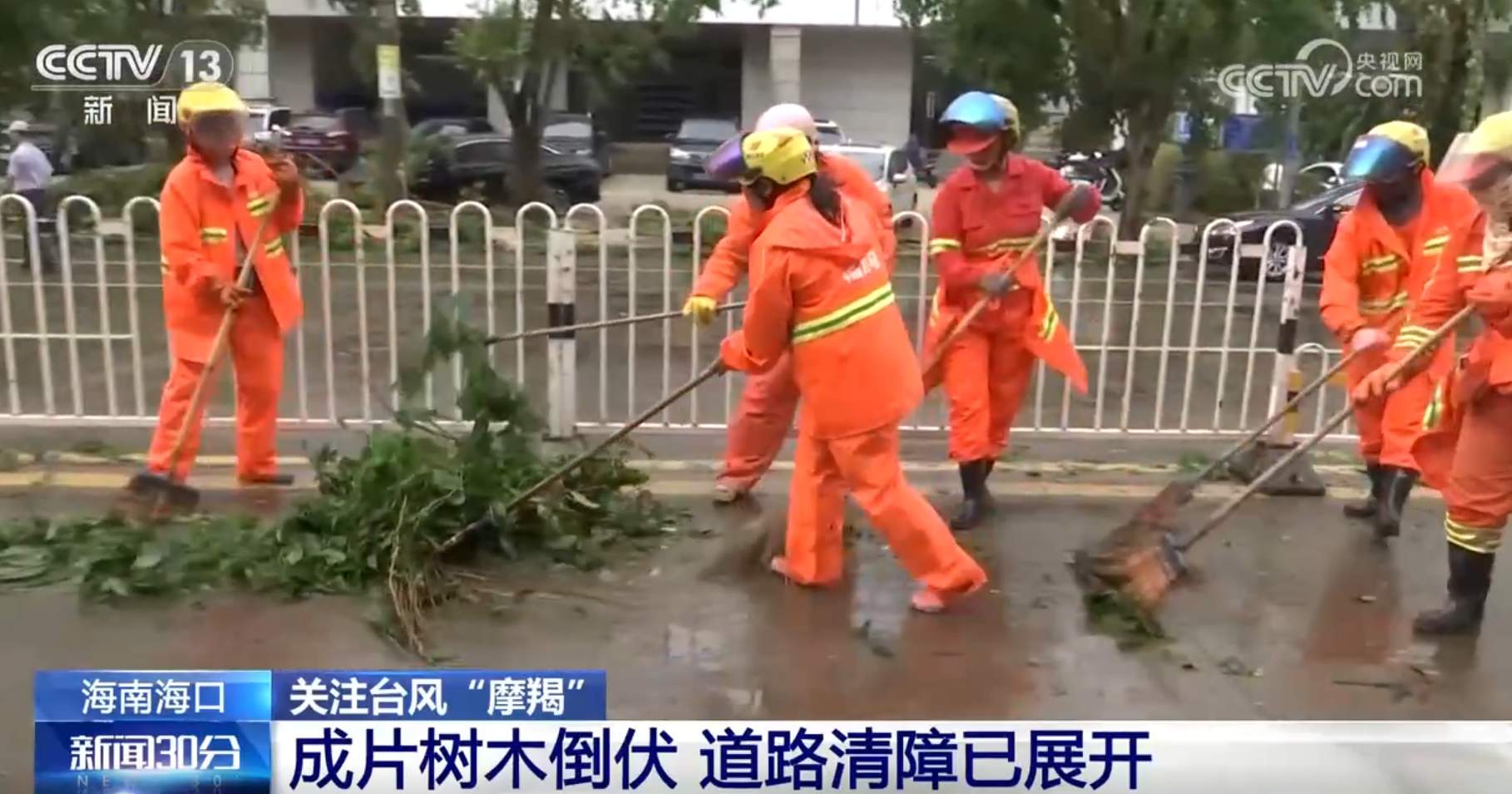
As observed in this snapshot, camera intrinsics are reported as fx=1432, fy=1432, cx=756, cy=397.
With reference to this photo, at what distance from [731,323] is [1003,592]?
2.81m

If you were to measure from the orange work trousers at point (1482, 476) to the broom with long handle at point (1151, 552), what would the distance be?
0.88ft

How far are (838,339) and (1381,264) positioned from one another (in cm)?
220

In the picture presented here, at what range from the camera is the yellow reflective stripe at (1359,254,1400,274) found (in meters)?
5.14

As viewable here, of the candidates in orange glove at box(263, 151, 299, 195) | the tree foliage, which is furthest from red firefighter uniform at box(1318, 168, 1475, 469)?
the tree foliage

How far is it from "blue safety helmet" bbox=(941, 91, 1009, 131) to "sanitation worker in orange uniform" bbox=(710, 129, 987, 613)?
761mm

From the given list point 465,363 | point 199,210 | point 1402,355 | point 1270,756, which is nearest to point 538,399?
point 465,363

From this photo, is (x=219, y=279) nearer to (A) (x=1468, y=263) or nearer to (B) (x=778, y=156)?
(B) (x=778, y=156)

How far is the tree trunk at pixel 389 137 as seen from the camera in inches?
662

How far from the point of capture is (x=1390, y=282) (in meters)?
5.19

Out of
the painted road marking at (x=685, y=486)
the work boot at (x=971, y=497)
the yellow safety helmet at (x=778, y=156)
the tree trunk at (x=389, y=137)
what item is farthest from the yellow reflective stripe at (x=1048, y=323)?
the tree trunk at (x=389, y=137)

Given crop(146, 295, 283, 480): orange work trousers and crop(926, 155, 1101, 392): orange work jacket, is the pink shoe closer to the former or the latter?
crop(926, 155, 1101, 392): orange work jacket

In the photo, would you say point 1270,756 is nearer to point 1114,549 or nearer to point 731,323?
point 1114,549

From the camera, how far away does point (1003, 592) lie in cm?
480
